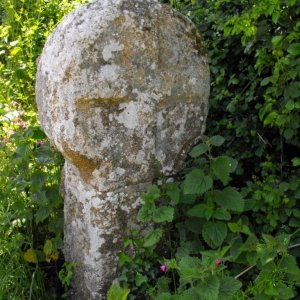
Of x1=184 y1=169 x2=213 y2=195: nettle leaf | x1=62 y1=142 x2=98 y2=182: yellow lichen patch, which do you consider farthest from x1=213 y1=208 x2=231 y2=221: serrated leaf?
x1=62 y1=142 x2=98 y2=182: yellow lichen patch

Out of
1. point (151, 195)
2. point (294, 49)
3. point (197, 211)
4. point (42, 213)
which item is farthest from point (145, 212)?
point (294, 49)

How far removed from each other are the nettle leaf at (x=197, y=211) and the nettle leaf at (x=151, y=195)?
185 mm

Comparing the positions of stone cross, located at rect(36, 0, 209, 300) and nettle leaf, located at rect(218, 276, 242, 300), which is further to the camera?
stone cross, located at rect(36, 0, 209, 300)

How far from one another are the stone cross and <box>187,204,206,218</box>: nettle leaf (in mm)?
278

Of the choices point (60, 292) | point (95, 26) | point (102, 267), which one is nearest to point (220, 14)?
point (95, 26)

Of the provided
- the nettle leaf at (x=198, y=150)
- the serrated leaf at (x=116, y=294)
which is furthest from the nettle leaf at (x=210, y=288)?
the nettle leaf at (x=198, y=150)

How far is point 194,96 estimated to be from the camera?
2.59 metres

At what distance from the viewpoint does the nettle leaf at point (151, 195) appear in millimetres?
2332

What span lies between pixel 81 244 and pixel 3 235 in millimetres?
498

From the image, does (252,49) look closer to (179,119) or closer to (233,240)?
(179,119)

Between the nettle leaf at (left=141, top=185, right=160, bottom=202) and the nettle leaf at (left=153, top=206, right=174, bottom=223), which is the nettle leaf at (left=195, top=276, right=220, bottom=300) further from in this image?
the nettle leaf at (left=141, top=185, right=160, bottom=202)

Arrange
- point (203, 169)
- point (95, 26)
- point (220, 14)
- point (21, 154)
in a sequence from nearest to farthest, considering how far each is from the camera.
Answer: point (95, 26)
point (203, 169)
point (21, 154)
point (220, 14)

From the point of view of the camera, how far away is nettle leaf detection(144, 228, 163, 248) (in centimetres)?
235

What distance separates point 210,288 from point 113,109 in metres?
0.94
